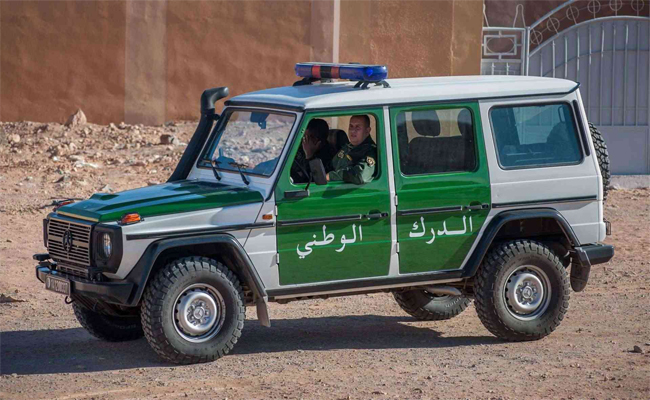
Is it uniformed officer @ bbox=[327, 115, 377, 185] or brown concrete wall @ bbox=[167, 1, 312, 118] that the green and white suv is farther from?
brown concrete wall @ bbox=[167, 1, 312, 118]

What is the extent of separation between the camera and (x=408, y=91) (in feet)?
25.0

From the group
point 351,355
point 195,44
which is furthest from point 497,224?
point 195,44

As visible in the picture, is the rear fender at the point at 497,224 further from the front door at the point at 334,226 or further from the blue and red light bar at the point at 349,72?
the blue and red light bar at the point at 349,72

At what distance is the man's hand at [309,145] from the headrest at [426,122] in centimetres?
71

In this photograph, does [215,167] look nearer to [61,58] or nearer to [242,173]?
[242,173]

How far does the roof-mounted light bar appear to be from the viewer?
752 centimetres

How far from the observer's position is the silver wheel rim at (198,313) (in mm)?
7117

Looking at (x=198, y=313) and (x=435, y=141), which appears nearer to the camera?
(x=198, y=313)

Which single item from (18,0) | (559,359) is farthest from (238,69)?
(559,359)

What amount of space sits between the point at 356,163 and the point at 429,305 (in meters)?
1.77

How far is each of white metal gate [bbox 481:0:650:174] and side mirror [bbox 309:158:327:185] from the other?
31.2 ft

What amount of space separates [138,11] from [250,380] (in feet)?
37.5

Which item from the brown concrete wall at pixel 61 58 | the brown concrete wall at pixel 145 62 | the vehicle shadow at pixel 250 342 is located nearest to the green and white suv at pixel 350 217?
the vehicle shadow at pixel 250 342

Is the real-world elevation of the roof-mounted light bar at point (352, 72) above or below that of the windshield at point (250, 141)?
above
